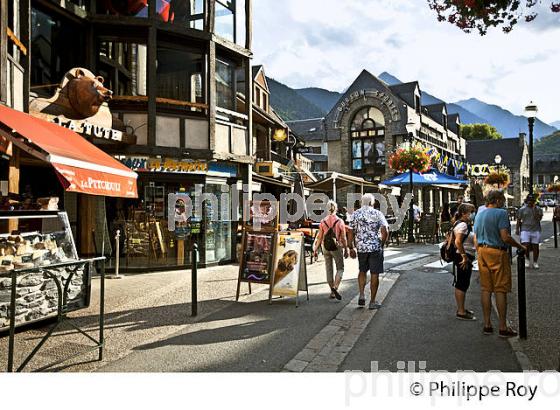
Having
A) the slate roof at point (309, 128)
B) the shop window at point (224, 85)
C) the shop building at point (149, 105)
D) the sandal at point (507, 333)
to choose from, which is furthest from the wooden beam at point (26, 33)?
the slate roof at point (309, 128)

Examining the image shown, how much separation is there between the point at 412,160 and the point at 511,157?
153 feet

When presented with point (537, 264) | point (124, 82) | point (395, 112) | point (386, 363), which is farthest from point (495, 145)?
point (386, 363)

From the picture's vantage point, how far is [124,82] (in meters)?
11.7

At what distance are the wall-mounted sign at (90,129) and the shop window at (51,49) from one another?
904 mm

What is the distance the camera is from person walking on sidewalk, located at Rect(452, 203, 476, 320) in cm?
559

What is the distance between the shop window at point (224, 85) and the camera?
12148 millimetres

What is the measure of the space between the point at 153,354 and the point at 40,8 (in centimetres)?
847

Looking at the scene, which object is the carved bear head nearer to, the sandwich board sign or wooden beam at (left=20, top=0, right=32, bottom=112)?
wooden beam at (left=20, top=0, right=32, bottom=112)

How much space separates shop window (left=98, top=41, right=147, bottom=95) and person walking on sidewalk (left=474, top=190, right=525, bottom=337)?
9587 mm

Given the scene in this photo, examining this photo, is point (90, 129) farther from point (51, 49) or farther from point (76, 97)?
point (51, 49)

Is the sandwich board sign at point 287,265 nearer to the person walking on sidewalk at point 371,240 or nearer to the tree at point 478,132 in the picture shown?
the person walking on sidewalk at point 371,240

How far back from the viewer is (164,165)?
34.4 ft

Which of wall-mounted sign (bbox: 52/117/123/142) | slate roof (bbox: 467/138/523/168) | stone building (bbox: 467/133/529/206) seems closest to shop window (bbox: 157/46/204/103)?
wall-mounted sign (bbox: 52/117/123/142)

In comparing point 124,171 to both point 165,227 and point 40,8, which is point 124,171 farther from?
point 40,8
